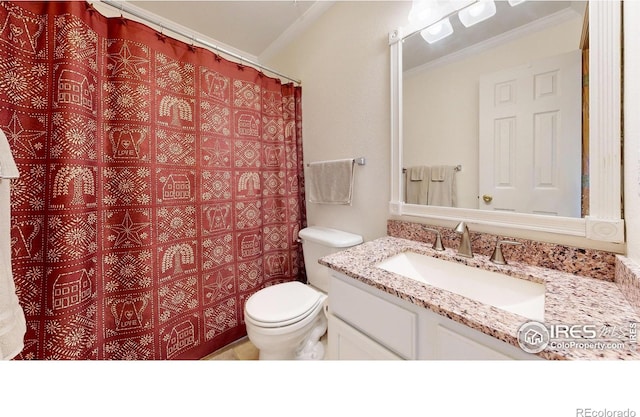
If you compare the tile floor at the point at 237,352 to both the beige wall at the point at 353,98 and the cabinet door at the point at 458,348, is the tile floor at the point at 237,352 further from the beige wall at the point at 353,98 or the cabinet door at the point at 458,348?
the cabinet door at the point at 458,348

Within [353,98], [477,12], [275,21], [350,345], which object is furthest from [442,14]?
[350,345]

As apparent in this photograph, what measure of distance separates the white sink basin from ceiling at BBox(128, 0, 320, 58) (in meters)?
1.74

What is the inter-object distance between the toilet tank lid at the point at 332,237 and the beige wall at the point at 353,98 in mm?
59

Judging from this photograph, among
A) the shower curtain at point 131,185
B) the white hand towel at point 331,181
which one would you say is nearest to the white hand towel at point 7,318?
the shower curtain at point 131,185

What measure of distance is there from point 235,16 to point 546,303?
86.0 inches

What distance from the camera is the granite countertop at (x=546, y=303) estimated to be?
0.42 m

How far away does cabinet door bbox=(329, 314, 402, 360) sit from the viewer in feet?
2.32

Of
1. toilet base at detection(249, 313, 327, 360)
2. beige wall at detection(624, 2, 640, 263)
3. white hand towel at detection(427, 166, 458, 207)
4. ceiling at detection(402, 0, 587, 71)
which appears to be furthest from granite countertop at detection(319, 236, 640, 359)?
ceiling at detection(402, 0, 587, 71)

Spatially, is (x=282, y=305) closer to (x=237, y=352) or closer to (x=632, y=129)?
(x=237, y=352)

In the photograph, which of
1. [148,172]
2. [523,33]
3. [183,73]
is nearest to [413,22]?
[523,33]

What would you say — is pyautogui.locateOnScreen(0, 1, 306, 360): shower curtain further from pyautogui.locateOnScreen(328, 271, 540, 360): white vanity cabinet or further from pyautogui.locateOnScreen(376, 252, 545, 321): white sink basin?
pyautogui.locateOnScreen(376, 252, 545, 321): white sink basin

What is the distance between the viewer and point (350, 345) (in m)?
0.79

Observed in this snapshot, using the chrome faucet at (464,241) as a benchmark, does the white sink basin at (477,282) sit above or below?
below

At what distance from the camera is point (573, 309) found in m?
0.52
